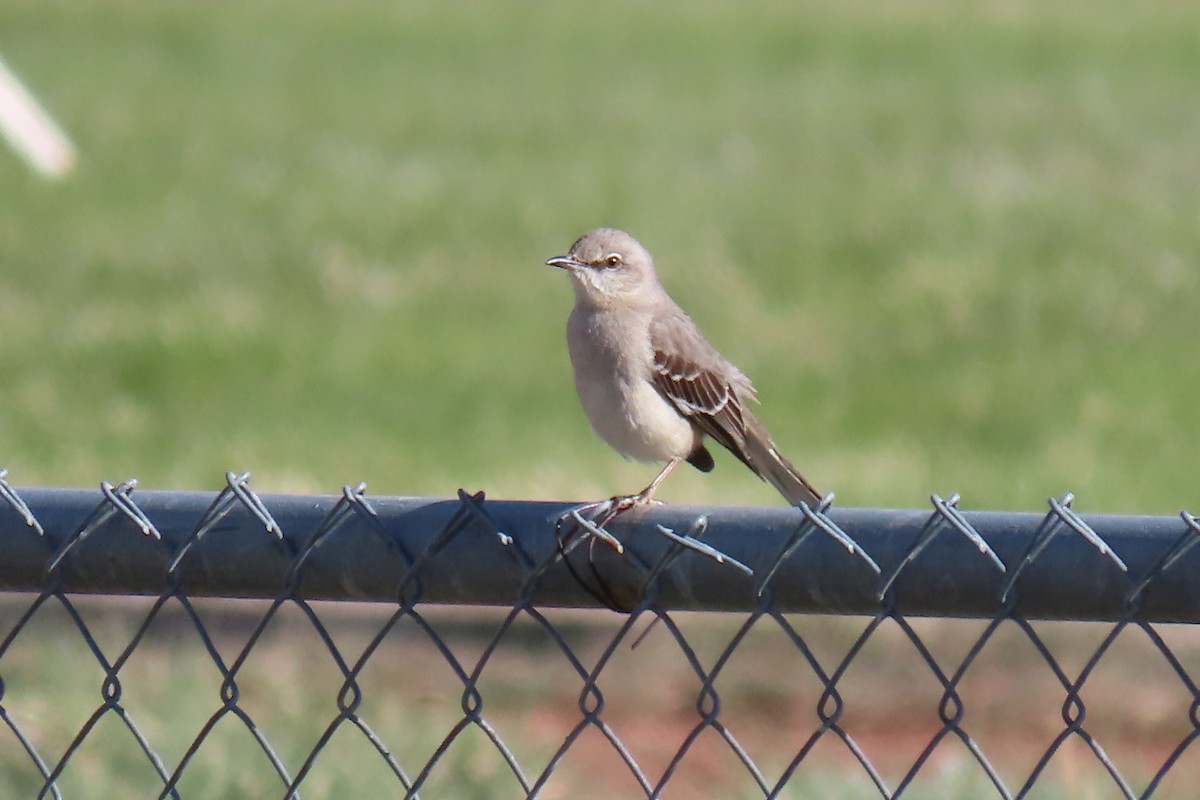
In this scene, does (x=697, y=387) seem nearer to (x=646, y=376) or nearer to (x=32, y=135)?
(x=646, y=376)

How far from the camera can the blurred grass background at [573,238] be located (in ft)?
29.2

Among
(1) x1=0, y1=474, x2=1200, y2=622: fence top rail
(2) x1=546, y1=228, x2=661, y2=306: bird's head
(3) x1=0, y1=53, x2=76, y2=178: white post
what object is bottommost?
(1) x1=0, y1=474, x2=1200, y2=622: fence top rail

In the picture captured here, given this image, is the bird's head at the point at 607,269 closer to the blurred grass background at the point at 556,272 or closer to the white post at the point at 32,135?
the blurred grass background at the point at 556,272

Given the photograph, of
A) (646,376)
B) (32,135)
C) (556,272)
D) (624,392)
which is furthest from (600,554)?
(32,135)

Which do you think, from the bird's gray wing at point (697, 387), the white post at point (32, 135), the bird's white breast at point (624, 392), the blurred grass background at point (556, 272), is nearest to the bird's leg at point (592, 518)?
the bird's white breast at point (624, 392)

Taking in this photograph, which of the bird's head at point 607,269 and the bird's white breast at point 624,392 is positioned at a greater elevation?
the bird's head at point 607,269

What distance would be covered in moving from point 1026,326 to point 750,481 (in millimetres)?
2817

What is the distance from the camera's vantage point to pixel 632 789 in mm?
5730

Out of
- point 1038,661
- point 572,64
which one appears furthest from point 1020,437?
point 572,64

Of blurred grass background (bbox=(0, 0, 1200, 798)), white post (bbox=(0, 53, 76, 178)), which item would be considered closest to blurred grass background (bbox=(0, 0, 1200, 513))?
blurred grass background (bbox=(0, 0, 1200, 798))

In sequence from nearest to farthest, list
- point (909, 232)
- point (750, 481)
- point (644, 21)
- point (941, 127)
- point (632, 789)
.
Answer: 1. point (632, 789)
2. point (750, 481)
3. point (909, 232)
4. point (941, 127)
5. point (644, 21)

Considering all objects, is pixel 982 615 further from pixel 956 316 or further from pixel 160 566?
pixel 956 316

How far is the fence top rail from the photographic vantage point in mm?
2518

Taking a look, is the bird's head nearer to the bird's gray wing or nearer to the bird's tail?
the bird's gray wing
